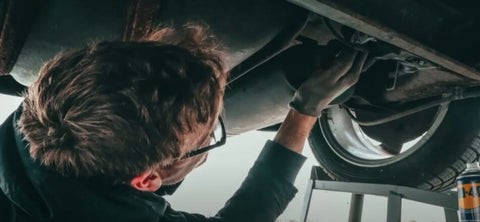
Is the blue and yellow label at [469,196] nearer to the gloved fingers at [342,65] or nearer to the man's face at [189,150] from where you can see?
the gloved fingers at [342,65]

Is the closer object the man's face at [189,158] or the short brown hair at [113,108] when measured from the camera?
the short brown hair at [113,108]

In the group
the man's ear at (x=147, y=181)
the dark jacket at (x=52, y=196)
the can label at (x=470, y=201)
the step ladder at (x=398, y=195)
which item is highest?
the step ladder at (x=398, y=195)

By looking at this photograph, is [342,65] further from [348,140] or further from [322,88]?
[348,140]

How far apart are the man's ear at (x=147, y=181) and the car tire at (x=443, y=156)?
2.64ft

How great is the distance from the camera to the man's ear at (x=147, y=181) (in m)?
0.70

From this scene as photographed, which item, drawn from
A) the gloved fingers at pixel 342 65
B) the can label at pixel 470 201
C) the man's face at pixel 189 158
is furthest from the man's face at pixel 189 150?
the can label at pixel 470 201

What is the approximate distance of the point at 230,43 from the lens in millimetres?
897

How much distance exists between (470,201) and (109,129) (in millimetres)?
773

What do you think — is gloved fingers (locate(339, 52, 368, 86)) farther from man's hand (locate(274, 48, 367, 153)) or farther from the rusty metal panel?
the rusty metal panel

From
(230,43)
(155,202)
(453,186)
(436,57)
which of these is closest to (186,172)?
(155,202)

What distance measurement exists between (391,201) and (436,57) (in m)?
0.47

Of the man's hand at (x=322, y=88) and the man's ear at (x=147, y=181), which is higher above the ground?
the man's hand at (x=322, y=88)

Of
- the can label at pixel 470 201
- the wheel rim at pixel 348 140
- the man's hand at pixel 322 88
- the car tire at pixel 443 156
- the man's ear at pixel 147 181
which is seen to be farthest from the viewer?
the wheel rim at pixel 348 140

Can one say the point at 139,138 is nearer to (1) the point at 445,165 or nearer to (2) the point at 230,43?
(2) the point at 230,43
